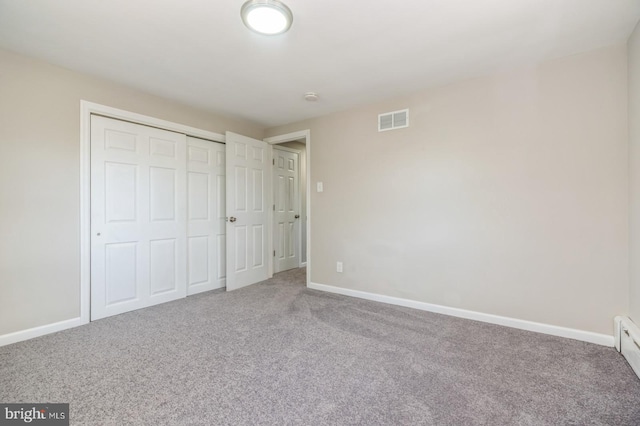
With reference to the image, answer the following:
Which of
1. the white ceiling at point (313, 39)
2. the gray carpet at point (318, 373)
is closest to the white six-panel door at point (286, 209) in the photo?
the white ceiling at point (313, 39)

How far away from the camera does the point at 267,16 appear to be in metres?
1.83

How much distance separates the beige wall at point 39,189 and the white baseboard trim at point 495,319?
2885 mm

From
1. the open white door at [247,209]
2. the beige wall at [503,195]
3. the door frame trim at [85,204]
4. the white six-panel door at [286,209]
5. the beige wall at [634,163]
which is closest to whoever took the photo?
the beige wall at [634,163]

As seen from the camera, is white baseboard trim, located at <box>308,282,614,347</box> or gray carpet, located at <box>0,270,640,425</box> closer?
gray carpet, located at <box>0,270,640,425</box>

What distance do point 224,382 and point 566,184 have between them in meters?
2.99

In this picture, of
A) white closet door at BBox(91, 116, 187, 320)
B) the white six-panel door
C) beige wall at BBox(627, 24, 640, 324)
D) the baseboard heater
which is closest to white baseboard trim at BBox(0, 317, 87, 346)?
white closet door at BBox(91, 116, 187, 320)

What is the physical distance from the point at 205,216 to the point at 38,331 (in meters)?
1.87

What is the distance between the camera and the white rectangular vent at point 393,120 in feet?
10.4

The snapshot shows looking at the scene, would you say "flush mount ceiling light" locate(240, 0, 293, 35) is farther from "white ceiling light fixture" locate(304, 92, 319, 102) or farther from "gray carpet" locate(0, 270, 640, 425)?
"gray carpet" locate(0, 270, 640, 425)

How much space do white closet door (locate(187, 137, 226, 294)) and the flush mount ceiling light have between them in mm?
2114

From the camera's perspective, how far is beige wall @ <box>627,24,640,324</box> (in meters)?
2.00

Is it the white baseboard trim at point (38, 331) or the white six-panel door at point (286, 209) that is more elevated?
the white six-panel door at point (286, 209)

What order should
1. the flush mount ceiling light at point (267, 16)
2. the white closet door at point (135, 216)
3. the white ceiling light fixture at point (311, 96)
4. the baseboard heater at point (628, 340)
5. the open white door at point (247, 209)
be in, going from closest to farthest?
the flush mount ceiling light at point (267, 16) < the baseboard heater at point (628, 340) < the white closet door at point (135, 216) < the white ceiling light fixture at point (311, 96) < the open white door at point (247, 209)

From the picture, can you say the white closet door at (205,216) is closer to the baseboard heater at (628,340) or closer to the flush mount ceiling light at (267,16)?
the flush mount ceiling light at (267,16)
